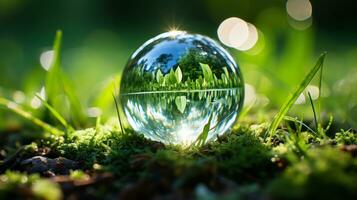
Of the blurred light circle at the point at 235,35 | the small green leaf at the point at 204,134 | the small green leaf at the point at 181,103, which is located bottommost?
the small green leaf at the point at 204,134

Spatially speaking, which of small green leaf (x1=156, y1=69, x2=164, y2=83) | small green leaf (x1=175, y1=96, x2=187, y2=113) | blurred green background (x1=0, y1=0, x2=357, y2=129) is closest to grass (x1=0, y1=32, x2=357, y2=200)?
small green leaf (x1=156, y1=69, x2=164, y2=83)

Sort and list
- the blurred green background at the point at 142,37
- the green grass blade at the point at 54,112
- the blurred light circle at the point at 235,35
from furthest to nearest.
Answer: the blurred light circle at the point at 235,35 → the blurred green background at the point at 142,37 → the green grass blade at the point at 54,112

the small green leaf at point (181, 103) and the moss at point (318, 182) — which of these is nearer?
the moss at point (318, 182)

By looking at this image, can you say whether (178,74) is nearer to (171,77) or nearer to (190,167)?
(171,77)

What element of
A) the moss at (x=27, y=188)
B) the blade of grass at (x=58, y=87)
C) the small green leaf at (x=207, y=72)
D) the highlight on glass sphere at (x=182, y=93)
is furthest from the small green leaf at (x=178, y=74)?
the blade of grass at (x=58, y=87)

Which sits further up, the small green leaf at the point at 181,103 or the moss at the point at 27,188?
the small green leaf at the point at 181,103

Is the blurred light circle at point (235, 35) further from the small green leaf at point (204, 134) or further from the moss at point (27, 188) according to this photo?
the moss at point (27, 188)

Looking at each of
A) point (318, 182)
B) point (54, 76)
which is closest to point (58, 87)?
point (54, 76)
